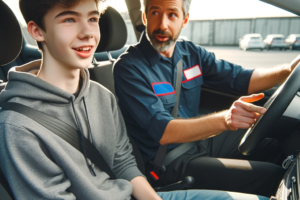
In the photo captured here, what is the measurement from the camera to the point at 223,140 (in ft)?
5.03

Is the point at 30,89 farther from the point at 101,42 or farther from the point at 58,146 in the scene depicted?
the point at 101,42

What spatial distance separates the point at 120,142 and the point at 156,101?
259mm

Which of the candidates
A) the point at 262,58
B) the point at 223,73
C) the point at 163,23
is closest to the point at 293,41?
the point at 262,58

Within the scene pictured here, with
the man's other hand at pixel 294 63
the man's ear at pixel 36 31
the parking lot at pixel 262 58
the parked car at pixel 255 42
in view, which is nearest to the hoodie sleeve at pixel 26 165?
the man's ear at pixel 36 31

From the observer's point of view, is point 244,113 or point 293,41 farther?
point 293,41

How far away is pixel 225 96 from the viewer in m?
1.80

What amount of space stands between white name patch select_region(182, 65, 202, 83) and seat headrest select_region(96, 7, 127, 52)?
19.9 inches

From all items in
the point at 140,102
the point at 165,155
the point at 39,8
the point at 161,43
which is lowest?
the point at 165,155

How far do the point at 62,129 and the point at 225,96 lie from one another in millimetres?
1268

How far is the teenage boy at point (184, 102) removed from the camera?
44.4 inches

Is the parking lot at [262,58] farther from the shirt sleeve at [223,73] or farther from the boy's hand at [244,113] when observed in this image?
the boy's hand at [244,113]

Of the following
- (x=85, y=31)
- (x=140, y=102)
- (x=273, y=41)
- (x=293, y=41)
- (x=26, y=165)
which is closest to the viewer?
(x=26, y=165)

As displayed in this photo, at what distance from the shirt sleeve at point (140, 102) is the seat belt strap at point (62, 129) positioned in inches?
11.2

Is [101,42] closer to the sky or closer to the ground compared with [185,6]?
closer to the ground
